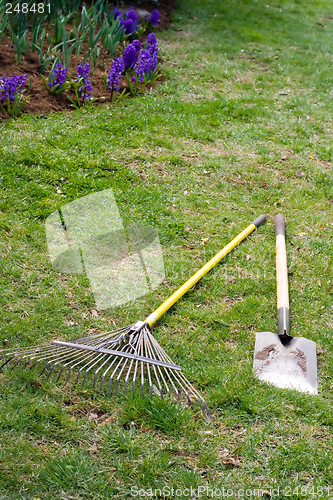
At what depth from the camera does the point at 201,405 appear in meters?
2.44

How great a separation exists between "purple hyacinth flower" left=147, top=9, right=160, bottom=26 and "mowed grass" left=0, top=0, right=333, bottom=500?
1.08 metres

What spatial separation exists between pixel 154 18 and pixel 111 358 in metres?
6.91

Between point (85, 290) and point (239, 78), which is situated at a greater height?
point (239, 78)

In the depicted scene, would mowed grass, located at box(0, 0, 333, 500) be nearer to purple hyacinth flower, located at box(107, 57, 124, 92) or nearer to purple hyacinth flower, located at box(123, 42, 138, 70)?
purple hyacinth flower, located at box(107, 57, 124, 92)

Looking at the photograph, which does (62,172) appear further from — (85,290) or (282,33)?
(282,33)

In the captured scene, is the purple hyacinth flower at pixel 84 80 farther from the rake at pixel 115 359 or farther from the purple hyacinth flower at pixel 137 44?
the rake at pixel 115 359

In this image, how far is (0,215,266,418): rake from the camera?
7.99ft

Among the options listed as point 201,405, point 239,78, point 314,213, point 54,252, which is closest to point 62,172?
point 54,252

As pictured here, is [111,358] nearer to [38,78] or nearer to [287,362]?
[287,362]

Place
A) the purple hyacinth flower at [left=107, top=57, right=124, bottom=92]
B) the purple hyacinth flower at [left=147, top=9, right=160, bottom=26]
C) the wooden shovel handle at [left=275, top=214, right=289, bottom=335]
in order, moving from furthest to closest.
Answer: the purple hyacinth flower at [left=147, top=9, right=160, bottom=26]
the purple hyacinth flower at [left=107, top=57, right=124, bottom=92]
the wooden shovel handle at [left=275, top=214, right=289, bottom=335]

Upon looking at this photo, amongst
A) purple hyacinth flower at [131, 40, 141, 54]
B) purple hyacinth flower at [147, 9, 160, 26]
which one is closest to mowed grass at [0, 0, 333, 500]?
purple hyacinth flower at [131, 40, 141, 54]

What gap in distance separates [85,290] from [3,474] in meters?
1.36

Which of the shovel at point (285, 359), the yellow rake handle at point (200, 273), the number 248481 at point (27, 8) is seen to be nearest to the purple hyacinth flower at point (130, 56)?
the number 248481 at point (27, 8)

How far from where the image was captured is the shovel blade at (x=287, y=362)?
2.60m
